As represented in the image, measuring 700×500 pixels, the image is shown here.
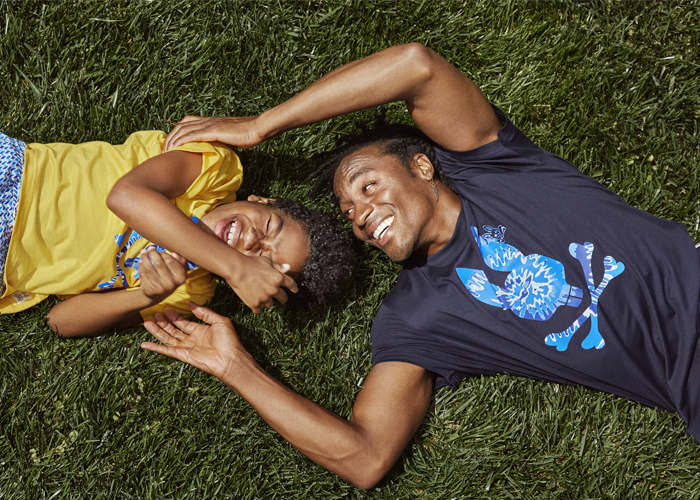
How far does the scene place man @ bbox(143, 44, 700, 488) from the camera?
3.23m

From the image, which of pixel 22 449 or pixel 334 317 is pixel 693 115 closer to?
A: pixel 334 317

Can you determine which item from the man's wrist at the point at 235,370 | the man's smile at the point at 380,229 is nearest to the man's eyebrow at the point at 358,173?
the man's smile at the point at 380,229

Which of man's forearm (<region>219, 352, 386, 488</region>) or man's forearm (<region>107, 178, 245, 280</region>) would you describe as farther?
man's forearm (<region>219, 352, 386, 488</region>)

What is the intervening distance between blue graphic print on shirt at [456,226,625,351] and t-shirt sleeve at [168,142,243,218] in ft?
5.91

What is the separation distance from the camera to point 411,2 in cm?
430

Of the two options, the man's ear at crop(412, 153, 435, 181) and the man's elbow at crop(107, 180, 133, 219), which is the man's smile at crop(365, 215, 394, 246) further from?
the man's elbow at crop(107, 180, 133, 219)

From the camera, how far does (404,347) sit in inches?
137

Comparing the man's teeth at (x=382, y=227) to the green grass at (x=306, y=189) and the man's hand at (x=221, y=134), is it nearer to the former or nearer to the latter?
the green grass at (x=306, y=189)

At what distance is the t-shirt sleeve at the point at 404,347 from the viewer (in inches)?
136

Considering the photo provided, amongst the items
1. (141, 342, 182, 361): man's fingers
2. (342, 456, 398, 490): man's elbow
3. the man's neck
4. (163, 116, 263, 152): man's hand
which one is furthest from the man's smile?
(141, 342, 182, 361): man's fingers

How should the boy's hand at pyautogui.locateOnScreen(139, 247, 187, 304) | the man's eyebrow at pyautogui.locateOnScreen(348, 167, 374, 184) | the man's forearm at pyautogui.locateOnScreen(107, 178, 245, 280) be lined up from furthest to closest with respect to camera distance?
the man's eyebrow at pyautogui.locateOnScreen(348, 167, 374, 184)
the boy's hand at pyautogui.locateOnScreen(139, 247, 187, 304)
the man's forearm at pyautogui.locateOnScreen(107, 178, 245, 280)

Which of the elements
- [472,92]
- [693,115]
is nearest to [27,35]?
[472,92]

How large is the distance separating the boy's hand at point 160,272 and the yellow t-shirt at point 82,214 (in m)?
0.28

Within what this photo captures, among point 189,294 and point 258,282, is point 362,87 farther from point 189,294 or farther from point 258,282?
point 189,294
